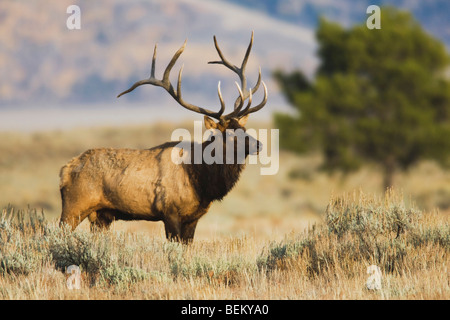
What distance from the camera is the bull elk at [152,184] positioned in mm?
8766

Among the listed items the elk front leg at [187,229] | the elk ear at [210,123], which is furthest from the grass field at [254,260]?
the elk ear at [210,123]

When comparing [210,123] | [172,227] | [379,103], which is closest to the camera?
[172,227]

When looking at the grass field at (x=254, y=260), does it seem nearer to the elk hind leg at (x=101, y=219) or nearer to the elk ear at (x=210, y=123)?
the elk hind leg at (x=101, y=219)

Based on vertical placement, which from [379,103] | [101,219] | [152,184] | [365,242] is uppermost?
[379,103]

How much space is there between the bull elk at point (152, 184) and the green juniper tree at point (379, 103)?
1971cm

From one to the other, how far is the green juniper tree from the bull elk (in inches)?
776

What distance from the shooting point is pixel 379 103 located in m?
29.0

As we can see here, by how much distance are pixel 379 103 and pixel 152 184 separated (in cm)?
2182

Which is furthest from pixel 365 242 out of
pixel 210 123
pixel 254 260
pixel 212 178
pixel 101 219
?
pixel 101 219

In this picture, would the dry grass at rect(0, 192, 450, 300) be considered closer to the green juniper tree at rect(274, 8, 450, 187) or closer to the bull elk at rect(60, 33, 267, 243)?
the bull elk at rect(60, 33, 267, 243)

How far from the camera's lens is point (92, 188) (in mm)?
8859

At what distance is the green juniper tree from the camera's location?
→ 28.3m

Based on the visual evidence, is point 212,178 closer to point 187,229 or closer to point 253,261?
point 187,229

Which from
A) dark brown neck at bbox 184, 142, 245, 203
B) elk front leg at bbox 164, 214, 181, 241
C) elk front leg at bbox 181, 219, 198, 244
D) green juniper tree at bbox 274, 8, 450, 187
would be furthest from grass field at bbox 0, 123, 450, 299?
green juniper tree at bbox 274, 8, 450, 187
